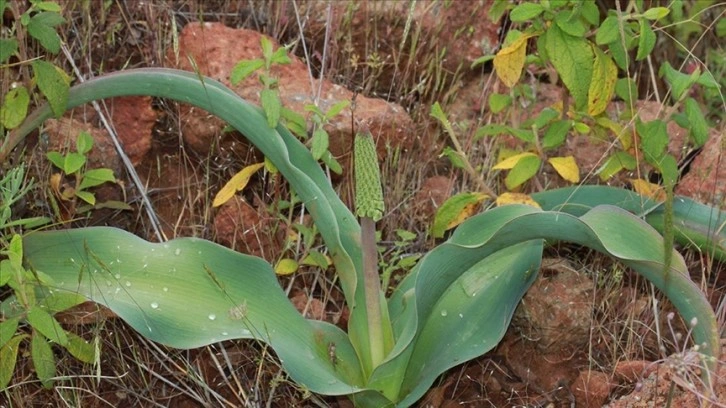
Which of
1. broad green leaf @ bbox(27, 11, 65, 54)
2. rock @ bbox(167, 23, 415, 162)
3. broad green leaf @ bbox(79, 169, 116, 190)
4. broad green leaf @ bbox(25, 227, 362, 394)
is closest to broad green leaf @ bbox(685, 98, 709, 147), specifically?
rock @ bbox(167, 23, 415, 162)

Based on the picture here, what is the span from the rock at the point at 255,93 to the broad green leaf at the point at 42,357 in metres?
0.77

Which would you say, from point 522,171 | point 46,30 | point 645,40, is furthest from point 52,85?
point 645,40

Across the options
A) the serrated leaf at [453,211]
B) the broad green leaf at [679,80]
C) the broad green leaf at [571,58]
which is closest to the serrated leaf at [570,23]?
the broad green leaf at [571,58]

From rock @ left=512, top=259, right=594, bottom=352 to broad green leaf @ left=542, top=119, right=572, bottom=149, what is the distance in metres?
0.35

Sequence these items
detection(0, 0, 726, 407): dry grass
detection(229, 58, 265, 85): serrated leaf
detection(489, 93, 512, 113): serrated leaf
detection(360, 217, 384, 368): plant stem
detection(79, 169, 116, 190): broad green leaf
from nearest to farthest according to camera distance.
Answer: detection(360, 217, 384, 368): plant stem → detection(0, 0, 726, 407): dry grass → detection(229, 58, 265, 85): serrated leaf → detection(79, 169, 116, 190): broad green leaf → detection(489, 93, 512, 113): serrated leaf

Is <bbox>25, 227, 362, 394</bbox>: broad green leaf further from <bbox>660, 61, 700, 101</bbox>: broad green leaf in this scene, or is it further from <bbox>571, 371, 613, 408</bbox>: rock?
<bbox>660, 61, 700, 101</bbox>: broad green leaf

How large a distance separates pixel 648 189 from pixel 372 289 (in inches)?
34.9

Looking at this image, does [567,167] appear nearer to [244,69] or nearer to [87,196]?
[244,69]

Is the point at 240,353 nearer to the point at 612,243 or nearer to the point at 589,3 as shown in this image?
the point at 612,243

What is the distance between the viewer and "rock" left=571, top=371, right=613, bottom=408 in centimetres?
232

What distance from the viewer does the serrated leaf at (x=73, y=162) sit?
252cm

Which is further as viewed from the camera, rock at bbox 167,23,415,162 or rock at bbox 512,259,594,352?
rock at bbox 167,23,415,162

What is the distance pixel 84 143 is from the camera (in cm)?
258

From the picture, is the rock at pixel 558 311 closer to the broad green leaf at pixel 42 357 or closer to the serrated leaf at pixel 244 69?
the serrated leaf at pixel 244 69
